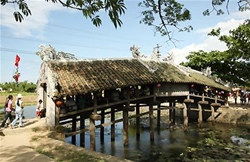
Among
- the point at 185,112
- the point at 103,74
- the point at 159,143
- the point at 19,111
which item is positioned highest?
the point at 103,74

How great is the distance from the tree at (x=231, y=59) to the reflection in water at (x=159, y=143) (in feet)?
15.8

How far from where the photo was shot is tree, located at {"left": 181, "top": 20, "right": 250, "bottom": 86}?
19.4 metres

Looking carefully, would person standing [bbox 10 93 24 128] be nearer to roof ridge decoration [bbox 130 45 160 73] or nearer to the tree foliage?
roof ridge decoration [bbox 130 45 160 73]

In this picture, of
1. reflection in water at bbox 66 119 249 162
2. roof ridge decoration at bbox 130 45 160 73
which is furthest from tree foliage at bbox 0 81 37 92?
roof ridge decoration at bbox 130 45 160 73

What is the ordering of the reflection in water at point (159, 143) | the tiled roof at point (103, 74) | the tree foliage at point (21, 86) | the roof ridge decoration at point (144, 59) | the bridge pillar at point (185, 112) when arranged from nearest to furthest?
the tiled roof at point (103, 74) → the reflection in water at point (159, 143) → the roof ridge decoration at point (144, 59) → the bridge pillar at point (185, 112) → the tree foliage at point (21, 86)

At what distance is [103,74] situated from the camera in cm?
1268

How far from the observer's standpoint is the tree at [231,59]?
19.4m

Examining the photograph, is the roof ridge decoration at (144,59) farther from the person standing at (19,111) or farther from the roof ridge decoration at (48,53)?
the person standing at (19,111)

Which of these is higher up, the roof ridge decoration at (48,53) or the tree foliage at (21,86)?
the roof ridge decoration at (48,53)

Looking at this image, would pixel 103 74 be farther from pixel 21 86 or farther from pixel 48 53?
pixel 21 86

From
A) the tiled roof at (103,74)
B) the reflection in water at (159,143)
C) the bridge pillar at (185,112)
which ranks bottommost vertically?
the reflection in water at (159,143)

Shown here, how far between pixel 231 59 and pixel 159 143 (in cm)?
1174

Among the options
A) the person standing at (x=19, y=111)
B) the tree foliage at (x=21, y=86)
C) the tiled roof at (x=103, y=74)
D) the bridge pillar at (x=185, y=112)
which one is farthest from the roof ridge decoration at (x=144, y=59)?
the tree foliage at (x=21, y=86)

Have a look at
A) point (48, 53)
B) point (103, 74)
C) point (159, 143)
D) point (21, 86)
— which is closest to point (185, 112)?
point (159, 143)
